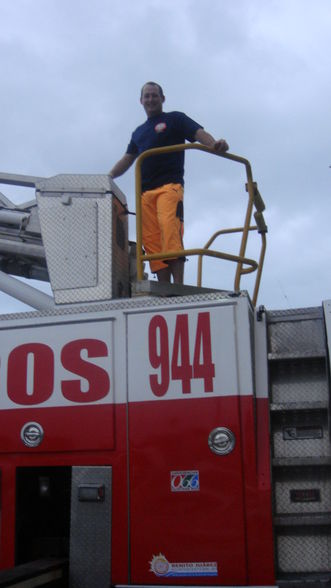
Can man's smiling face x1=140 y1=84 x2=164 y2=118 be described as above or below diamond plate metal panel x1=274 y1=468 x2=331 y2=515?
Answer: above

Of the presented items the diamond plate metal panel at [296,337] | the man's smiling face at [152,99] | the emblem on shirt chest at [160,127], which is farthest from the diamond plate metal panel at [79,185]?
the diamond plate metal panel at [296,337]

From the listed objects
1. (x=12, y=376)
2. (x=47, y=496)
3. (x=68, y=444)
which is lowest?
(x=47, y=496)

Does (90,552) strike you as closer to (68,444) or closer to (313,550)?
(68,444)

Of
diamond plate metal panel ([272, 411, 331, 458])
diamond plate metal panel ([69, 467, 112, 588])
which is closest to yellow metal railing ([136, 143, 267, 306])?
diamond plate metal panel ([272, 411, 331, 458])

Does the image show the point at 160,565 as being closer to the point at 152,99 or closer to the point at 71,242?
the point at 71,242

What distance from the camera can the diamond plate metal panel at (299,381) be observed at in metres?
3.92

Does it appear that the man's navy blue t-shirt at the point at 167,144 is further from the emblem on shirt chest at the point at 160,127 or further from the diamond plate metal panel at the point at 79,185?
the diamond plate metal panel at the point at 79,185

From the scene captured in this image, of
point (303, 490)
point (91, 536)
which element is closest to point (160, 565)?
point (91, 536)

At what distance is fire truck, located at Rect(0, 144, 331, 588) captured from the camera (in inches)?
146

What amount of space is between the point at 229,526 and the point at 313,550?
0.47 m

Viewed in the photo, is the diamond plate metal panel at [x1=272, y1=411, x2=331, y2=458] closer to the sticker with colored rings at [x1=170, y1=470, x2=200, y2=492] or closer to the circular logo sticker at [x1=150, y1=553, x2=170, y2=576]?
the sticker with colored rings at [x1=170, y1=470, x2=200, y2=492]

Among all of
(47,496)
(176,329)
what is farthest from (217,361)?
(47,496)

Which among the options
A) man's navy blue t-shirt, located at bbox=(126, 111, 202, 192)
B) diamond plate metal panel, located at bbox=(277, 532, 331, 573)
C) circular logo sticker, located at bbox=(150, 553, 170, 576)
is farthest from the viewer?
man's navy blue t-shirt, located at bbox=(126, 111, 202, 192)

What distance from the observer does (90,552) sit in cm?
394
